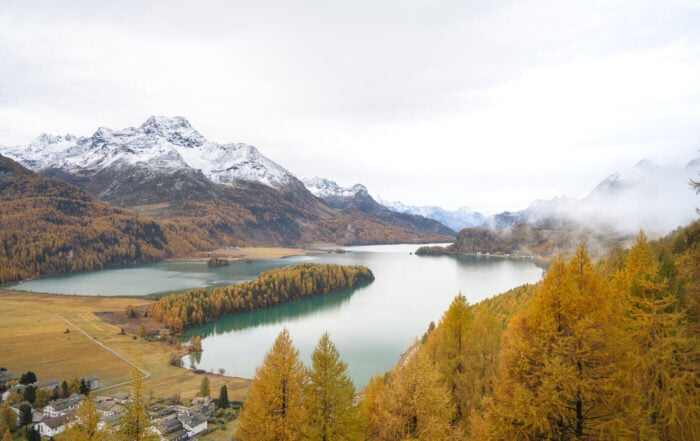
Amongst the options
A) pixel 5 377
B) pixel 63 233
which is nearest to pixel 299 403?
pixel 5 377

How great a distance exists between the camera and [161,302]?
6950 centimetres

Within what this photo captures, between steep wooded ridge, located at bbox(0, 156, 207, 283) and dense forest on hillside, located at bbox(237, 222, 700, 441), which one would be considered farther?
steep wooded ridge, located at bbox(0, 156, 207, 283)

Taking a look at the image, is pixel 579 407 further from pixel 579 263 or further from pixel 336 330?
pixel 336 330

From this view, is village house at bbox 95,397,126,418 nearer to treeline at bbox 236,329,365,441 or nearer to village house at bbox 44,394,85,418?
village house at bbox 44,394,85,418

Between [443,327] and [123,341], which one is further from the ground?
[443,327]

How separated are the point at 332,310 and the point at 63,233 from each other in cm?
13162

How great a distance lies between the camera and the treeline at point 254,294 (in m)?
66.4

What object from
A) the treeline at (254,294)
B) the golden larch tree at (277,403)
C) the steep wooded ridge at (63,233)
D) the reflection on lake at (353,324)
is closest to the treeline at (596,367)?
the golden larch tree at (277,403)

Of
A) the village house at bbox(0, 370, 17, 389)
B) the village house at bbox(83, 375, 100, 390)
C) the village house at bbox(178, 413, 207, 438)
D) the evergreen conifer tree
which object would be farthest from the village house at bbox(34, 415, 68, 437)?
the village house at bbox(0, 370, 17, 389)

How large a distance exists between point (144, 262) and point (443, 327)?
566 ft

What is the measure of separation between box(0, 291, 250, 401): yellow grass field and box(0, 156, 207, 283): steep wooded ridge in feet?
204

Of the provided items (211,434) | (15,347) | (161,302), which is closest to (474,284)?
(161,302)

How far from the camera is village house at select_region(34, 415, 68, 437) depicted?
91.4 feet

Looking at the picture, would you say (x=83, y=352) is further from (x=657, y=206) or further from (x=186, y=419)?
(x=657, y=206)
